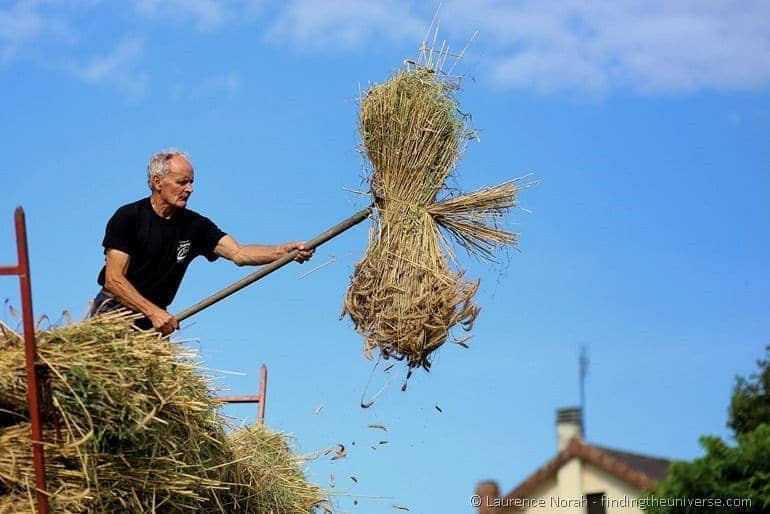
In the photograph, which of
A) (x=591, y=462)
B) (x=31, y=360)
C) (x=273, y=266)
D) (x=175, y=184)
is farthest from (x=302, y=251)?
(x=591, y=462)

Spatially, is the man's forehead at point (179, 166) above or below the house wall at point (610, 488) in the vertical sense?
below

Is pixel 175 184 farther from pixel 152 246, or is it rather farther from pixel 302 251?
pixel 302 251

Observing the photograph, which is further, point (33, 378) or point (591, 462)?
point (591, 462)

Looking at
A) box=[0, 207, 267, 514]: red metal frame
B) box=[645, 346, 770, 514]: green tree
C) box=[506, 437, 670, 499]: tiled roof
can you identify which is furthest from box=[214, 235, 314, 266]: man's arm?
box=[506, 437, 670, 499]: tiled roof

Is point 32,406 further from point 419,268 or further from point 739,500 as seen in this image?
point 739,500

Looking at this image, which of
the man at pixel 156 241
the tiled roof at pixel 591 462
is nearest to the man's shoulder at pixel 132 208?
the man at pixel 156 241

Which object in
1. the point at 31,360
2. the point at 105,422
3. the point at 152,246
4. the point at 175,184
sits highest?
the point at 175,184

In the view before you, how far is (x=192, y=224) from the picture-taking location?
652 cm

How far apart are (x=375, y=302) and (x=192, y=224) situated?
98 centimetres

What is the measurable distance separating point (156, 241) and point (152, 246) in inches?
1.3

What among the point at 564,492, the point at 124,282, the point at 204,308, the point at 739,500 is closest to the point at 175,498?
the point at 124,282

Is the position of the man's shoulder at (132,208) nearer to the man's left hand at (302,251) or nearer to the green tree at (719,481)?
the man's left hand at (302,251)

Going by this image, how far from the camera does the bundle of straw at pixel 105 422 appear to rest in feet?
14.1

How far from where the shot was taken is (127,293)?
5.80 meters
